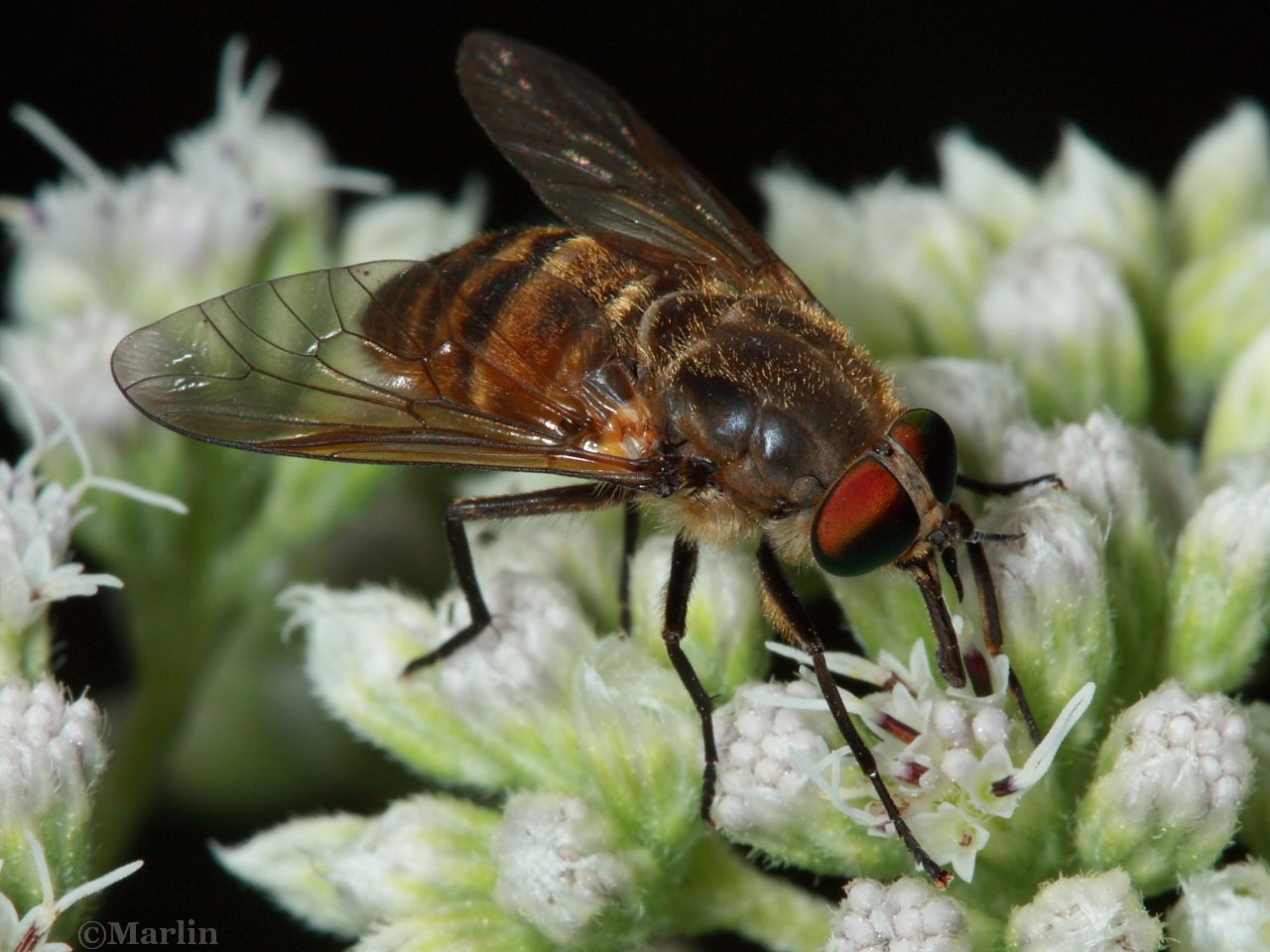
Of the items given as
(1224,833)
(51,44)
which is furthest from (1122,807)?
(51,44)

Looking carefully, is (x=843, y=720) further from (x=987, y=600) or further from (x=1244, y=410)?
(x=1244, y=410)

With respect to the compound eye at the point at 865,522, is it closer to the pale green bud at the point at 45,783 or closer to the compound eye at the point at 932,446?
the compound eye at the point at 932,446

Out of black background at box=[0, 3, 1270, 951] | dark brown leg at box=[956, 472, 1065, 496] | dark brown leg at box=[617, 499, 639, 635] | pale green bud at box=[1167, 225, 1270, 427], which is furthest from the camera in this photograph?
black background at box=[0, 3, 1270, 951]

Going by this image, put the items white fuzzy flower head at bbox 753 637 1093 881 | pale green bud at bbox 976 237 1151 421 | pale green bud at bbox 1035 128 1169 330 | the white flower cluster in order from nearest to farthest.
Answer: white fuzzy flower head at bbox 753 637 1093 881 → the white flower cluster → pale green bud at bbox 976 237 1151 421 → pale green bud at bbox 1035 128 1169 330

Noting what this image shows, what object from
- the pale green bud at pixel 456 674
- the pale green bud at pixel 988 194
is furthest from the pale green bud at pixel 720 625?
the pale green bud at pixel 988 194

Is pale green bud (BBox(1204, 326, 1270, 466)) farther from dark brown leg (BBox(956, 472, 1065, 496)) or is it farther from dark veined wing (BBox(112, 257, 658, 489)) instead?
dark veined wing (BBox(112, 257, 658, 489))

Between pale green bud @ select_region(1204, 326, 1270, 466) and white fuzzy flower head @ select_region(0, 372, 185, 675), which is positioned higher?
pale green bud @ select_region(1204, 326, 1270, 466)

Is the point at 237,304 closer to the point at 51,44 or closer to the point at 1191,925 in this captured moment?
the point at 1191,925

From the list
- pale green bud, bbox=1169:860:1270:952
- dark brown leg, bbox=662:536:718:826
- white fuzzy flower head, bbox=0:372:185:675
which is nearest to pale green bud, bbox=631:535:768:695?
dark brown leg, bbox=662:536:718:826
